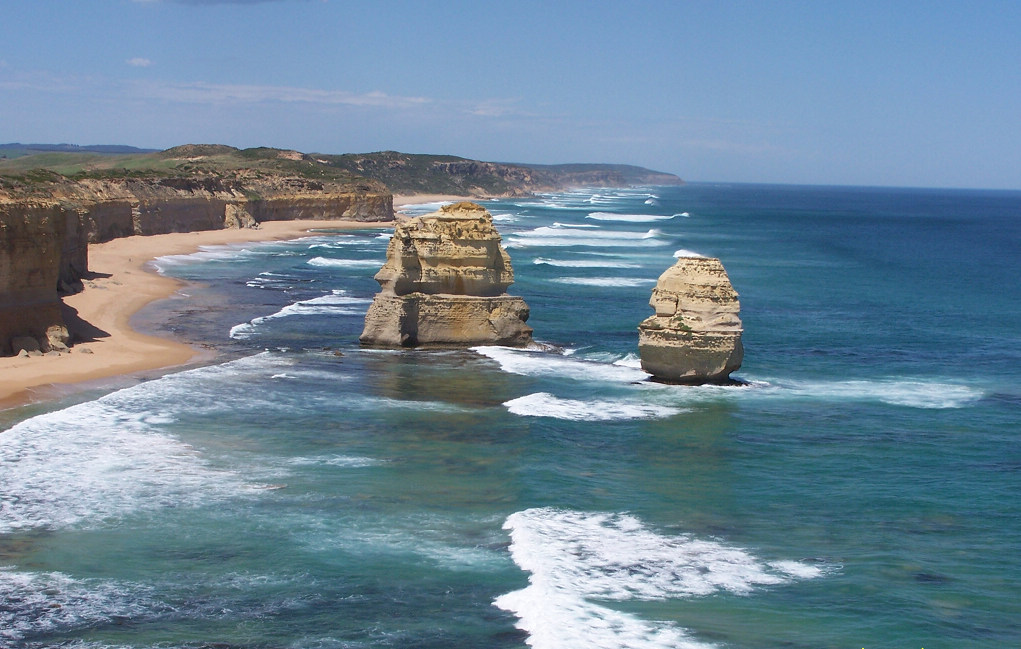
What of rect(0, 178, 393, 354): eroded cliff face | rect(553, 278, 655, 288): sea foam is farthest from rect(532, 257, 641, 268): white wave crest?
rect(0, 178, 393, 354): eroded cliff face

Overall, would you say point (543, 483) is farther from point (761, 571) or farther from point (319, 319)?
point (319, 319)

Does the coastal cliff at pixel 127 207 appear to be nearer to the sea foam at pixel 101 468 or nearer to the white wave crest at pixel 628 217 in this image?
the sea foam at pixel 101 468

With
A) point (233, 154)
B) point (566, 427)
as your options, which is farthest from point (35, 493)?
point (233, 154)

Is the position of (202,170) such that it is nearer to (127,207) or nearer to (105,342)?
(127,207)

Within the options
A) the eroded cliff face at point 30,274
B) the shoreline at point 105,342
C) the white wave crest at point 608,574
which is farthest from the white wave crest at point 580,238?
the white wave crest at point 608,574

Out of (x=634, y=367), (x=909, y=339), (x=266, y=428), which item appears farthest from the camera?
(x=909, y=339)

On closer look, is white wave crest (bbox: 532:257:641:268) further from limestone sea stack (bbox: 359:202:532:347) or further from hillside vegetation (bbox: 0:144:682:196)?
limestone sea stack (bbox: 359:202:532:347)
